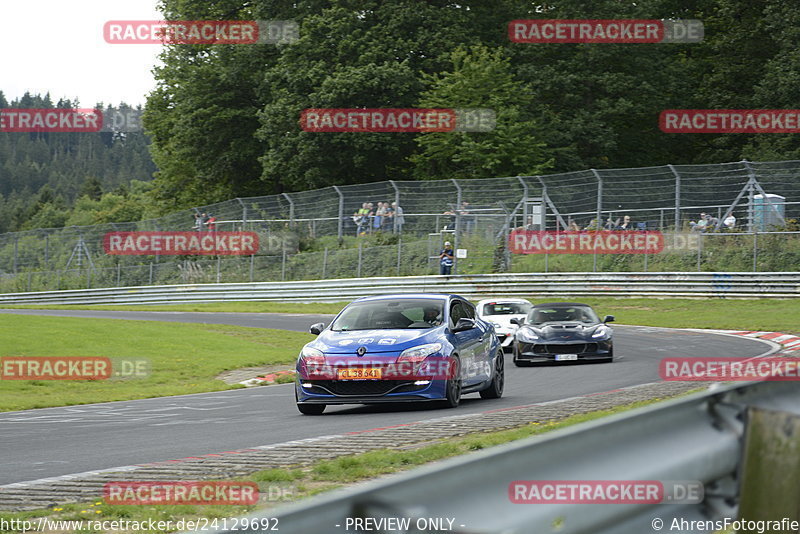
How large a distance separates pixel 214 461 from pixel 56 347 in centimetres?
1455

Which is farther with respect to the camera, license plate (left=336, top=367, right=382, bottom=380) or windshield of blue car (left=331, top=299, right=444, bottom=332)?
windshield of blue car (left=331, top=299, right=444, bottom=332)

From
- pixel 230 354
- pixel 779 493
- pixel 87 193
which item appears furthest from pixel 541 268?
pixel 87 193

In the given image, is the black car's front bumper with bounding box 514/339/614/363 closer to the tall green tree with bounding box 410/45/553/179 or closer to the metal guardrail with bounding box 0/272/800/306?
the metal guardrail with bounding box 0/272/800/306

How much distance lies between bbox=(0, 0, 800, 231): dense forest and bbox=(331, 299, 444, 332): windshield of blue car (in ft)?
121

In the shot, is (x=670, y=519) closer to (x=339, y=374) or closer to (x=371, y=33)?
(x=339, y=374)

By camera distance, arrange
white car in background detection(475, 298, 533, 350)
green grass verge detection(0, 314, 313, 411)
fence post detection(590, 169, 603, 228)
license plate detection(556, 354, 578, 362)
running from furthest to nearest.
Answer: fence post detection(590, 169, 603, 228) < white car in background detection(475, 298, 533, 350) < license plate detection(556, 354, 578, 362) < green grass verge detection(0, 314, 313, 411)

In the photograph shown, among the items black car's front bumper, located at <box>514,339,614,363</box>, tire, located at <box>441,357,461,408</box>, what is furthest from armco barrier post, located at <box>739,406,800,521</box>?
black car's front bumper, located at <box>514,339,614,363</box>

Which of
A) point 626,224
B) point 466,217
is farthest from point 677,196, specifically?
point 466,217

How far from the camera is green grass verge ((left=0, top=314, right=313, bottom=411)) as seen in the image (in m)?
17.4

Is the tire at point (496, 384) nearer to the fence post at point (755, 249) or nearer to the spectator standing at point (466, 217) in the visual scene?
the fence post at point (755, 249)

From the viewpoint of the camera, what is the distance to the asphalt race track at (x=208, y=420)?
9461 millimetres

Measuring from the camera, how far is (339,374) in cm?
1281

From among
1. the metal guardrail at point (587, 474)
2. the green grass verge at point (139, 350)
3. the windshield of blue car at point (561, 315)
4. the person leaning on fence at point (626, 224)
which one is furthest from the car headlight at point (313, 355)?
the person leaning on fence at point (626, 224)

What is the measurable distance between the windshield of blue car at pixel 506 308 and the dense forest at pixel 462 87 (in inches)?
991
